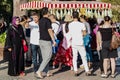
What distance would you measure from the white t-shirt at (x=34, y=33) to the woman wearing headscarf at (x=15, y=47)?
27cm

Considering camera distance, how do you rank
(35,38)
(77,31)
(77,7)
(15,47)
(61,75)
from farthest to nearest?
(77,7) < (61,75) < (35,38) < (15,47) < (77,31)

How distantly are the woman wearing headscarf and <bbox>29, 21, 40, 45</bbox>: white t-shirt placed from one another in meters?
0.27

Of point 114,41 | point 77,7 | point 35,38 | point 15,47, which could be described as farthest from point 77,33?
point 77,7

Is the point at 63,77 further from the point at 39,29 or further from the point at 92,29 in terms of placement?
the point at 92,29

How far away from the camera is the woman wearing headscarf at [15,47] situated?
11.3 meters

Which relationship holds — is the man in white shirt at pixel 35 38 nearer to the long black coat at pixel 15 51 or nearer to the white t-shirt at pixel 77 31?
the long black coat at pixel 15 51

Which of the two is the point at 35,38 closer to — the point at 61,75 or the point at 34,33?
the point at 34,33

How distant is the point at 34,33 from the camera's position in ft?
38.1

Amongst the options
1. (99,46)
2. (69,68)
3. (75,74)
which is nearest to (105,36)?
(99,46)

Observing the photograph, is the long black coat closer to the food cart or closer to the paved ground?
the paved ground

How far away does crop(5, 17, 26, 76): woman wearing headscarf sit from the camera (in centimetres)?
1133

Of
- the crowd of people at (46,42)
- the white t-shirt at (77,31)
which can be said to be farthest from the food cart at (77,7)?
the white t-shirt at (77,31)

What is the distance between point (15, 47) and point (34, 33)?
69 centimetres

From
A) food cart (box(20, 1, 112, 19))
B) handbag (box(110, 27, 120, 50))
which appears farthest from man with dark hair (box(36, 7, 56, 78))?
food cart (box(20, 1, 112, 19))
